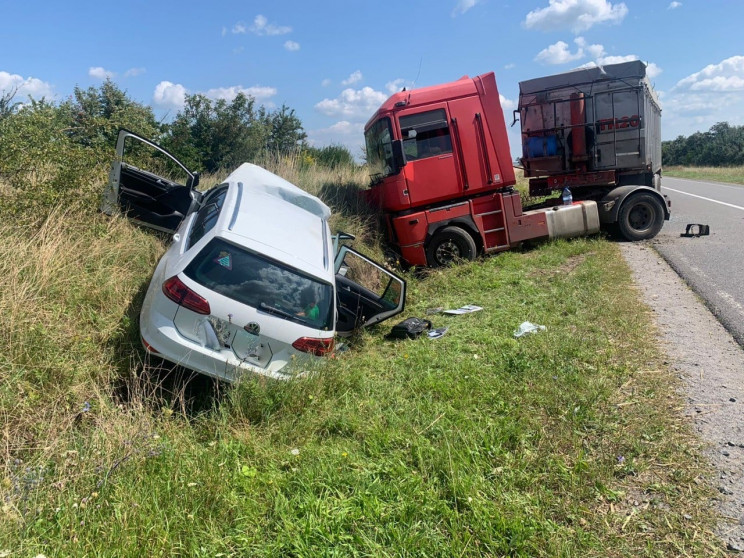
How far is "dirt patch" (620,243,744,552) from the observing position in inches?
108

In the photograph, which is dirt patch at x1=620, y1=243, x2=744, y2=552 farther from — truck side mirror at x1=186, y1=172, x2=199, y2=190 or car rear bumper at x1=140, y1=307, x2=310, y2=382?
truck side mirror at x1=186, y1=172, x2=199, y2=190

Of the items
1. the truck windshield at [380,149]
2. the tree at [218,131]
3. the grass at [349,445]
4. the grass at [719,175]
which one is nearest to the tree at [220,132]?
the tree at [218,131]

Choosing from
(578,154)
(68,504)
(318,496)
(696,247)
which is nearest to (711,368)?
(318,496)

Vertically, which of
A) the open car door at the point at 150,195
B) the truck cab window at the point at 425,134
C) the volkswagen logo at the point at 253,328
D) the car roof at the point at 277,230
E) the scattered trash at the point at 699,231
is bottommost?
the scattered trash at the point at 699,231

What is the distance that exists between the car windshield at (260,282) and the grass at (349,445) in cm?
51

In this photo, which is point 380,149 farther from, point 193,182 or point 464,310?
point 464,310

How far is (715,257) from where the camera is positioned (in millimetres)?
7977

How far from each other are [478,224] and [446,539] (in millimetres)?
7123

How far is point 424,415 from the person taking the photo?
380cm

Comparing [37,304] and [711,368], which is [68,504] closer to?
[37,304]

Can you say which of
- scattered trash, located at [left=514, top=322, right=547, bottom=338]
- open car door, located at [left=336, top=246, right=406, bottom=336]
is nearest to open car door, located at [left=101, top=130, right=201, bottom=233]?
open car door, located at [left=336, top=246, right=406, bottom=336]

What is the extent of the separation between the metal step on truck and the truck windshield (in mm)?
20

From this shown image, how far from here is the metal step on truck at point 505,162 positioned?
8648 mm

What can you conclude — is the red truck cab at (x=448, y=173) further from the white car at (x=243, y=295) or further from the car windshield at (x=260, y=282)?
the car windshield at (x=260, y=282)
